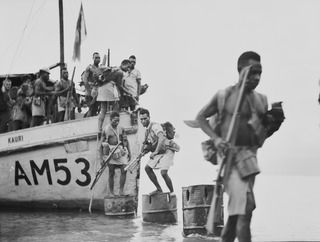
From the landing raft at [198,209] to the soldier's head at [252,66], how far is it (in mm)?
3718

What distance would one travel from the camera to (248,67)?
6520 mm

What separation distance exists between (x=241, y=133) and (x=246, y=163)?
0.97 ft

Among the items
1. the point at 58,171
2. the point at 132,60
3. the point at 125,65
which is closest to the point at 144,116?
the point at 125,65

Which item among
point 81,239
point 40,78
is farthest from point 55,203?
point 81,239

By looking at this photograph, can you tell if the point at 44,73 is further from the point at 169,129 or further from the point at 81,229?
the point at 81,229

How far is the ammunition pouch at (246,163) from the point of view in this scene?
251 inches

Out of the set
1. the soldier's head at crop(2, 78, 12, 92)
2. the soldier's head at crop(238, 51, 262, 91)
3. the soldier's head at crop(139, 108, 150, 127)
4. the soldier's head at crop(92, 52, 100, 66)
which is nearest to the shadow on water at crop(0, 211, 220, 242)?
the soldier's head at crop(139, 108, 150, 127)

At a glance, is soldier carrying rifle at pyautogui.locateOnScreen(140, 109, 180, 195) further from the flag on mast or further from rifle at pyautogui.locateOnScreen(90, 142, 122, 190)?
the flag on mast

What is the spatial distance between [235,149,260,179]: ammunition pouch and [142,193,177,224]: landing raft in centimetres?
611

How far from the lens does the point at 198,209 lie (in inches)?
406

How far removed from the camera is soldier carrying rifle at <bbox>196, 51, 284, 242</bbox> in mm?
6395

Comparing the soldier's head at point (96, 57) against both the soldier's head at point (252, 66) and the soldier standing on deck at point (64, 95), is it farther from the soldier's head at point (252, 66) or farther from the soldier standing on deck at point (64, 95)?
the soldier's head at point (252, 66)

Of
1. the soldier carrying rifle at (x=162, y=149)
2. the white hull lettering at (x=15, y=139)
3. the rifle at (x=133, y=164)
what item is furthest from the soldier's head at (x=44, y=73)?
the soldier carrying rifle at (x=162, y=149)

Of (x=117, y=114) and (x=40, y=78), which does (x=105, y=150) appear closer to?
(x=117, y=114)
